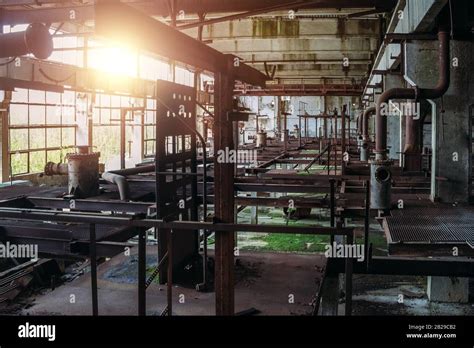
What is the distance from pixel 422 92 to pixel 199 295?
5.25m

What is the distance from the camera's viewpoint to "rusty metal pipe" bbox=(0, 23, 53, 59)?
470cm

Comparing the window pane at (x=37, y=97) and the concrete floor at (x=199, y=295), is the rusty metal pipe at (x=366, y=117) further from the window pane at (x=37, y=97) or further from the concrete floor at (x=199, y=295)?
the window pane at (x=37, y=97)

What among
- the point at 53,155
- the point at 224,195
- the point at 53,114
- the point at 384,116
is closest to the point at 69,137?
the point at 53,155

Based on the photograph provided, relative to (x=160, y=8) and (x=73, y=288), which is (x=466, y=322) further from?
(x=160, y=8)

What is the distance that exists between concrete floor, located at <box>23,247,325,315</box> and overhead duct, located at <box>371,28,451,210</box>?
1811 millimetres

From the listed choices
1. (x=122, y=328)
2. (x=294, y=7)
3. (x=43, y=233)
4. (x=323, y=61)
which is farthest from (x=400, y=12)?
(x=323, y=61)

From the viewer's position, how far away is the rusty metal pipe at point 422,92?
7.93 meters

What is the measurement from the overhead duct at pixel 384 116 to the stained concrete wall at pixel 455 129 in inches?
18.4

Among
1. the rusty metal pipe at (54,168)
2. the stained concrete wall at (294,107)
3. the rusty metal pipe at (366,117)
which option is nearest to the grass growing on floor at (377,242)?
the rusty metal pipe at (366,117)

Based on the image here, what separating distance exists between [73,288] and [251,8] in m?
6.56

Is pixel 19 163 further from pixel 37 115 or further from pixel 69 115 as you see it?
pixel 69 115

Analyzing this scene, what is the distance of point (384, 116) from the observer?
8172 mm

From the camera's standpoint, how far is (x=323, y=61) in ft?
64.1

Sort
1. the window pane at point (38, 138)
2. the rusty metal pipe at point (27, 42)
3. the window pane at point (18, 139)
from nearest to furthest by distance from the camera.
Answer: the rusty metal pipe at point (27, 42), the window pane at point (18, 139), the window pane at point (38, 138)
